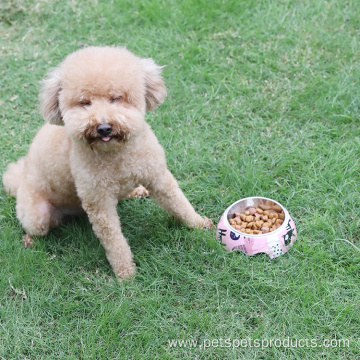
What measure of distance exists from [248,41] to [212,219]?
2.10 m

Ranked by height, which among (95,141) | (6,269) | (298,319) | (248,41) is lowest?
(6,269)

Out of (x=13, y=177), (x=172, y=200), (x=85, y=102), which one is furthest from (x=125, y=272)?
(x=13, y=177)

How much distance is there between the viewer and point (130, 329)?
8.63 ft

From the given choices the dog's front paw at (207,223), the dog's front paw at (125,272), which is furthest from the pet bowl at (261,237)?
the dog's front paw at (125,272)

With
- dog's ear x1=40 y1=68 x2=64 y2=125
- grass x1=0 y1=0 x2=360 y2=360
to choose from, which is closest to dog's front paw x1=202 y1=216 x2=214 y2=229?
grass x1=0 y1=0 x2=360 y2=360

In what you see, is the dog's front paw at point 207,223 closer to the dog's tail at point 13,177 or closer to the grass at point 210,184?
the grass at point 210,184

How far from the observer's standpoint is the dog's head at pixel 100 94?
2.45 metres

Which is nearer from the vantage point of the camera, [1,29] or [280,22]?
[280,22]

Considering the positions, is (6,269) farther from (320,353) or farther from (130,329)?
(320,353)

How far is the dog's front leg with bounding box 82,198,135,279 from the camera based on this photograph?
9.21 ft

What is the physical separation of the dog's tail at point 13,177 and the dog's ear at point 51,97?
3.08ft

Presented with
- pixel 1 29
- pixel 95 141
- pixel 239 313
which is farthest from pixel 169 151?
pixel 1 29

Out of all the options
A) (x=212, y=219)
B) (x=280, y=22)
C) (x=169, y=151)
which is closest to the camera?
(x=212, y=219)

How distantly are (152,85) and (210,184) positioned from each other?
1041mm
